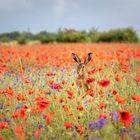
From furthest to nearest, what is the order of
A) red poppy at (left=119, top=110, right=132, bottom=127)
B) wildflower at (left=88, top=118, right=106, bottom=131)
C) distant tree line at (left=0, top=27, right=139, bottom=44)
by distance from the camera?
distant tree line at (left=0, top=27, right=139, bottom=44) → wildflower at (left=88, top=118, right=106, bottom=131) → red poppy at (left=119, top=110, right=132, bottom=127)

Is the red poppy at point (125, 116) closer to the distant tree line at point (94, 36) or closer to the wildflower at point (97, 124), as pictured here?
the wildflower at point (97, 124)

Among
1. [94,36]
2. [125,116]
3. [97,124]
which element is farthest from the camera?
[94,36]

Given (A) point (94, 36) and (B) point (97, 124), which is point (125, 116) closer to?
(B) point (97, 124)

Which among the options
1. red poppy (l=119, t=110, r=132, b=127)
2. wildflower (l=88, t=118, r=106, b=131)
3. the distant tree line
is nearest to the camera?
red poppy (l=119, t=110, r=132, b=127)

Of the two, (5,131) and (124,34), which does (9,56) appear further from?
(124,34)

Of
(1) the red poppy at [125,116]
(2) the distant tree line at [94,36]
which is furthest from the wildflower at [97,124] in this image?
(2) the distant tree line at [94,36]

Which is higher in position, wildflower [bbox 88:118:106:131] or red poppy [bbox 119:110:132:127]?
red poppy [bbox 119:110:132:127]

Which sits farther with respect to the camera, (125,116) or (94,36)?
(94,36)

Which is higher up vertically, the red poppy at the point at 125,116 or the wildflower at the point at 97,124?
the red poppy at the point at 125,116

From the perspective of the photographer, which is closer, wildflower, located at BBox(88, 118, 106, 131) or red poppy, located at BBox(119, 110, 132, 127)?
red poppy, located at BBox(119, 110, 132, 127)

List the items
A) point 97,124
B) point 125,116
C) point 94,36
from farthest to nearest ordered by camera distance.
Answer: point 94,36 < point 97,124 < point 125,116

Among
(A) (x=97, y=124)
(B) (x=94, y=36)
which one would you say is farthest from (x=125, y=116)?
(B) (x=94, y=36)

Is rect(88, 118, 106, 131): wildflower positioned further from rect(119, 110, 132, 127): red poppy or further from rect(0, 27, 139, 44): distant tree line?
rect(0, 27, 139, 44): distant tree line

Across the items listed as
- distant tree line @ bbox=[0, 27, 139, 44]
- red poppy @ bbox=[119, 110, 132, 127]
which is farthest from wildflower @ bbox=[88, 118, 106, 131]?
distant tree line @ bbox=[0, 27, 139, 44]
